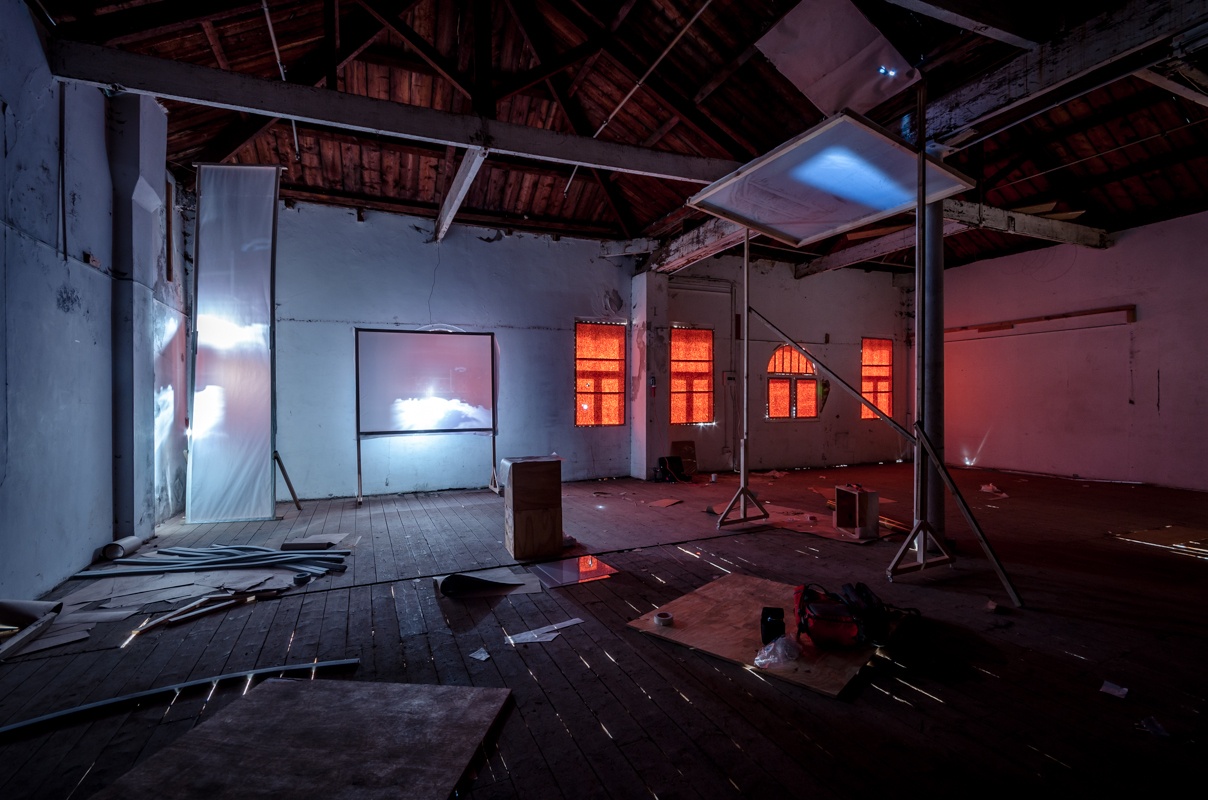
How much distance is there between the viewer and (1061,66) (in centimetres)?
341

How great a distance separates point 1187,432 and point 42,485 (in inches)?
483

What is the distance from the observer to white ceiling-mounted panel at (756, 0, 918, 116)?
3314 millimetres

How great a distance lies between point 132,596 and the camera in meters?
3.43

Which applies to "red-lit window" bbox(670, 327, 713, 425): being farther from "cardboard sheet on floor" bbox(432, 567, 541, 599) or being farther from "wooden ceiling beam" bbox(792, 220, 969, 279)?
"cardboard sheet on floor" bbox(432, 567, 541, 599)

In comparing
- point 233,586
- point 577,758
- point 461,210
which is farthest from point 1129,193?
point 233,586

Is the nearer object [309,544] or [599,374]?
[309,544]

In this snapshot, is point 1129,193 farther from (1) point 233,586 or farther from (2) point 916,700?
(1) point 233,586

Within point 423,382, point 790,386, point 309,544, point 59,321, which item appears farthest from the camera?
point 790,386

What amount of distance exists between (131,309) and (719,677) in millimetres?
5368

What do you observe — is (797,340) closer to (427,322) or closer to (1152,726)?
(427,322)

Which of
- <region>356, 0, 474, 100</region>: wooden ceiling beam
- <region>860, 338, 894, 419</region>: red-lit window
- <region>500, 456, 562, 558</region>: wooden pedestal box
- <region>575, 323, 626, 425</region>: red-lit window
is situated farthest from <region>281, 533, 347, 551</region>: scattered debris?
<region>860, 338, 894, 419</region>: red-lit window

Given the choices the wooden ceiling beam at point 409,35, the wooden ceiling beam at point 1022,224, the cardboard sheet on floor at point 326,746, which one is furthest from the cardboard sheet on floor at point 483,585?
the wooden ceiling beam at point 1022,224

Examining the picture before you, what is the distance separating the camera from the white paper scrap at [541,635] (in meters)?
2.81

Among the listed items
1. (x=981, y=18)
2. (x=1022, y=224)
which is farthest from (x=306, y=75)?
(x=1022, y=224)
